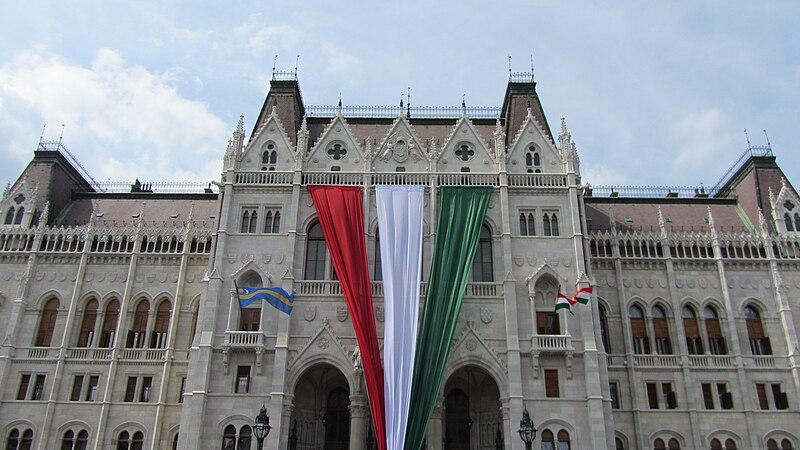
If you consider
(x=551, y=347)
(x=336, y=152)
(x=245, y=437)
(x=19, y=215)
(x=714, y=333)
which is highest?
(x=336, y=152)

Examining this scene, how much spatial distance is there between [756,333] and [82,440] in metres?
42.7

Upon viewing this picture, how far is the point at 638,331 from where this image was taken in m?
41.9

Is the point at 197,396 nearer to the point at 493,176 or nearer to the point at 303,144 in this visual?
the point at 303,144

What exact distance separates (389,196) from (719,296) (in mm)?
22751

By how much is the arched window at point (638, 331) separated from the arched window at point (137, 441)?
31.1m

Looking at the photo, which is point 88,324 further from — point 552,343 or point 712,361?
point 712,361

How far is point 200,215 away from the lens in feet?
156

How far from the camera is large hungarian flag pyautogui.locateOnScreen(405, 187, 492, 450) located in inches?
1289

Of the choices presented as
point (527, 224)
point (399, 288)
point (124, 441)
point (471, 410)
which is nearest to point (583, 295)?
point (527, 224)

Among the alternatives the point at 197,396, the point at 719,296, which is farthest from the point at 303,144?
the point at 719,296

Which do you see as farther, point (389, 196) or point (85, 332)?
point (85, 332)

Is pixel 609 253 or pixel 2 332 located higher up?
pixel 609 253

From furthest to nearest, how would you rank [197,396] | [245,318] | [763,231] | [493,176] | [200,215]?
[200,215] → [763,231] → [493,176] → [245,318] → [197,396]

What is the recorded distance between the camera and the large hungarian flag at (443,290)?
32.8m
